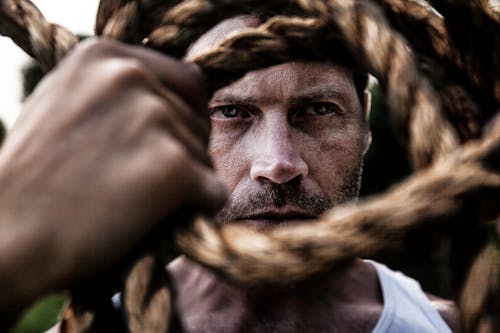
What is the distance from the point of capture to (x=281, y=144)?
1.00m

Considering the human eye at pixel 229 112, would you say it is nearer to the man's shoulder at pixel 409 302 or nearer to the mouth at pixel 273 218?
the mouth at pixel 273 218

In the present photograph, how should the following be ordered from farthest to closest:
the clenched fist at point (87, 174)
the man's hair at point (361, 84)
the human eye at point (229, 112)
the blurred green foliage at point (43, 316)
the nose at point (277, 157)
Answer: the blurred green foliage at point (43, 316) < the man's hair at point (361, 84) < the human eye at point (229, 112) < the nose at point (277, 157) < the clenched fist at point (87, 174)

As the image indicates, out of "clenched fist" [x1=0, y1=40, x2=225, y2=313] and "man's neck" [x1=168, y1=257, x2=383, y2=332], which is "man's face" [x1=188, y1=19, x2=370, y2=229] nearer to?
"man's neck" [x1=168, y1=257, x2=383, y2=332]

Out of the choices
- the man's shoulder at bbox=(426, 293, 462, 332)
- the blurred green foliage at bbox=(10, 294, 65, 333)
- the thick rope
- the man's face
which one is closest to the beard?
the man's face

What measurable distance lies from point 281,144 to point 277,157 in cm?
3

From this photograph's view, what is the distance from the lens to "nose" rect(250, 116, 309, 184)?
3.22 ft

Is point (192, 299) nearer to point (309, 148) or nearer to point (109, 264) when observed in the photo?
point (309, 148)

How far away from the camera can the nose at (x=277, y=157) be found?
0.98 metres

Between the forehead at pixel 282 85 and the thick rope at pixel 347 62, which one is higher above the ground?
the thick rope at pixel 347 62

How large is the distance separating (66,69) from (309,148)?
727 mm

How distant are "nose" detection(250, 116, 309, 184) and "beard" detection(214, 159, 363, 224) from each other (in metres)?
0.02

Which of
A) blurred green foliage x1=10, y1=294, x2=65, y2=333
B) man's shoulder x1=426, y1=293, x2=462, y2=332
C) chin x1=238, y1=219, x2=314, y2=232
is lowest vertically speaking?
blurred green foliage x1=10, y1=294, x2=65, y2=333

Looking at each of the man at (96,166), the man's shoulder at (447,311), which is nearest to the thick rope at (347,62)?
the man at (96,166)

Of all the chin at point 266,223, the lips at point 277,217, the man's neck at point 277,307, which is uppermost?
the lips at point 277,217
